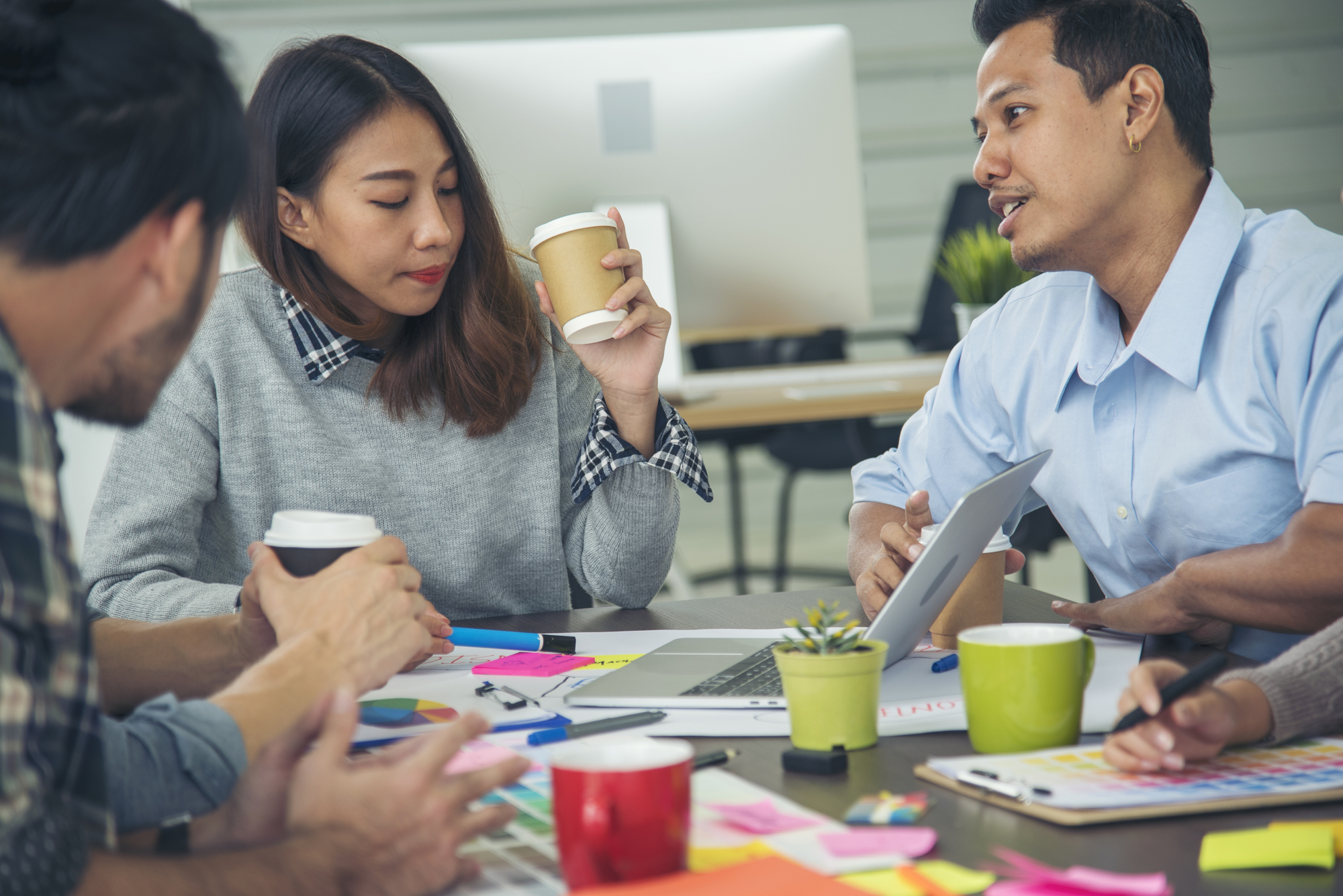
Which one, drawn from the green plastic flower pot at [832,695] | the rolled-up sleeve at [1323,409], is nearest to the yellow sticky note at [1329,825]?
the green plastic flower pot at [832,695]

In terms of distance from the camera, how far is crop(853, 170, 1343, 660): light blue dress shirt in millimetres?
1177

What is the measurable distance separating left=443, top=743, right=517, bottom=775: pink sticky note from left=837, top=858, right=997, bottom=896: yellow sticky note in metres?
0.27

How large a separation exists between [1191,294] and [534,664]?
80 cm

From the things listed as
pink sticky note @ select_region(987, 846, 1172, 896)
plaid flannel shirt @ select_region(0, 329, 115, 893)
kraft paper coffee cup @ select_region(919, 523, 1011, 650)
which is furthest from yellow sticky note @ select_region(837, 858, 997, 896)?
kraft paper coffee cup @ select_region(919, 523, 1011, 650)

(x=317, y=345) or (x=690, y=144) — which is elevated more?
(x=690, y=144)

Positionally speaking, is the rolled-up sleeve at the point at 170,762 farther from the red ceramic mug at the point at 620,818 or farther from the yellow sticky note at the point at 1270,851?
the yellow sticky note at the point at 1270,851

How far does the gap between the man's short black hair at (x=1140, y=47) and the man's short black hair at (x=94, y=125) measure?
3.35 ft

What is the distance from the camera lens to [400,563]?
0.94m

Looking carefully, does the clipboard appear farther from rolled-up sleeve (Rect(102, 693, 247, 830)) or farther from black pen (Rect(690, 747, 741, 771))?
rolled-up sleeve (Rect(102, 693, 247, 830))

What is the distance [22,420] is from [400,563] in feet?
1.30

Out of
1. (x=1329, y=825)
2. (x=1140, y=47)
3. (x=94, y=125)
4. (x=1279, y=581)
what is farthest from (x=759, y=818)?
(x=1140, y=47)

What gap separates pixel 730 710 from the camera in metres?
0.91

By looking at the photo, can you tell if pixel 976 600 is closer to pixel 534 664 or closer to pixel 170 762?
pixel 534 664

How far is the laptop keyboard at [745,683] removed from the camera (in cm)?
93
